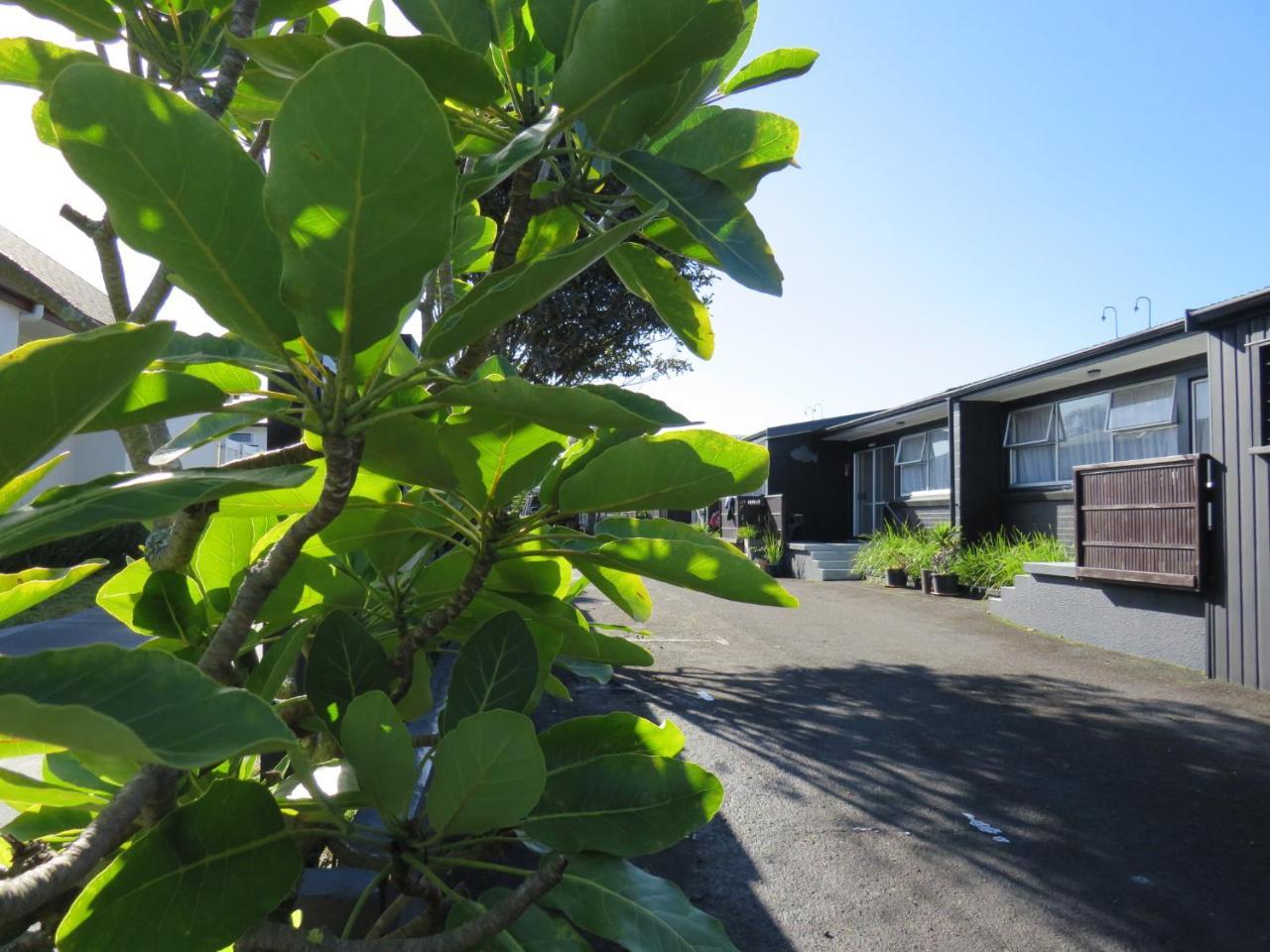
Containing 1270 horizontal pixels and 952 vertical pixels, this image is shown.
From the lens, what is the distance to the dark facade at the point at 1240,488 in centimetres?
823

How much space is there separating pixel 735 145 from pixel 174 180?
631 mm

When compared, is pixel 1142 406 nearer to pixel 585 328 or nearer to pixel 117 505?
pixel 585 328

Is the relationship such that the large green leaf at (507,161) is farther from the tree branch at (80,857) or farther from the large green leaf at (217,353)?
the tree branch at (80,857)

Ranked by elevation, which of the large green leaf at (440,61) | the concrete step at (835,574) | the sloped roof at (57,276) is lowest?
the concrete step at (835,574)

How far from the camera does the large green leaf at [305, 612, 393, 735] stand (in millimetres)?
898

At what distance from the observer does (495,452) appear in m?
0.89

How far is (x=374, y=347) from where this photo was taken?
698 mm

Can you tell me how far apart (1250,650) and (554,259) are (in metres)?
9.75

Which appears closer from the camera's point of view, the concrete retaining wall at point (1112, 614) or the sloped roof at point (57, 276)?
the concrete retaining wall at point (1112, 614)

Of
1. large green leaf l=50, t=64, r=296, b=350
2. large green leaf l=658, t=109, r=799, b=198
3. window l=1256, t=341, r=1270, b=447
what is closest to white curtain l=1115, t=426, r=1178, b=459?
window l=1256, t=341, r=1270, b=447

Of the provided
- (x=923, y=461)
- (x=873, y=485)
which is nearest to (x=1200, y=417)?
(x=923, y=461)

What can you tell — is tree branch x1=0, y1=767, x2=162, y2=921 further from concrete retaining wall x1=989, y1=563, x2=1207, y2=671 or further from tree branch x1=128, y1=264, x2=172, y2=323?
concrete retaining wall x1=989, y1=563, x2=1207, y2=671

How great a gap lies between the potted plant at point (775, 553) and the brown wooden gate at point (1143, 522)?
10848mm

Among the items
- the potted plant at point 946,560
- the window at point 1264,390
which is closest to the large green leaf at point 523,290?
the window at point 1264,390
